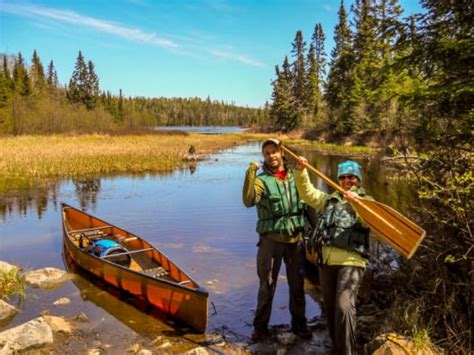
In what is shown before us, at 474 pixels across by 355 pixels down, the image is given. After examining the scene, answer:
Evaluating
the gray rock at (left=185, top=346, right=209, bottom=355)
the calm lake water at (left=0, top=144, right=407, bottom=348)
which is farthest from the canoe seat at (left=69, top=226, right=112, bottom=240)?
the gray rock at (left=185, top=346, right=209, bottom=355)

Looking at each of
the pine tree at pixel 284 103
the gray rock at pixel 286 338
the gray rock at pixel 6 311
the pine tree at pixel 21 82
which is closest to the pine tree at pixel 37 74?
the pine tree at pixel 21 82

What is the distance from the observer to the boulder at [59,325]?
593 cm

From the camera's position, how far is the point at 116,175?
918 inches

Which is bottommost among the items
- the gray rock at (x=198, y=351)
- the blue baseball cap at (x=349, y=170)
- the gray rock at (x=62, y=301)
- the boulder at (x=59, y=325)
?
the gray rock at (x=62, y=301)

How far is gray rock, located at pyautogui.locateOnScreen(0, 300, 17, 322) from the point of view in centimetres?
660

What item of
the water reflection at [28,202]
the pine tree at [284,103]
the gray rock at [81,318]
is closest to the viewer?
the gray rock at [81,318]

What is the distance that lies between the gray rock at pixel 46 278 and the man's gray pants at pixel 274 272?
Result: 15.1ft

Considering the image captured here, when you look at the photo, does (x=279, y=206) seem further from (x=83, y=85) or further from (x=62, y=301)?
(x=83, y=85)

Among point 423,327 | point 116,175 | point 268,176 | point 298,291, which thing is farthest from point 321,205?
point 116,175

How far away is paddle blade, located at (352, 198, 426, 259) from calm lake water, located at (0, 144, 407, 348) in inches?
77.3

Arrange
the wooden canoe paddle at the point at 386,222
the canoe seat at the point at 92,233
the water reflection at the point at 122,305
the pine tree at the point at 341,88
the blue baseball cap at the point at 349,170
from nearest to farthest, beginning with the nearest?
the wooden canoe paddle at the point at 386,222 < the blue baseball cap at the point at 349,170 < the water reflection at the point at 122,305 < the canoe seat at the point at 92,233 < the pine tree at the point at 341,88

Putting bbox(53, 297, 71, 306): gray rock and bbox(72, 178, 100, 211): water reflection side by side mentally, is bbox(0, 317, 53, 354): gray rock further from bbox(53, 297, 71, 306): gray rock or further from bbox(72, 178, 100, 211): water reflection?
bbox(72, 178, 100, 211): water reflection

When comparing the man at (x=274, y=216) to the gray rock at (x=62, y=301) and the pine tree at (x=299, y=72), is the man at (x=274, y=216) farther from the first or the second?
the pine tree at (x=299, y=72)

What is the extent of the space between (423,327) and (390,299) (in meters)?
1.19
